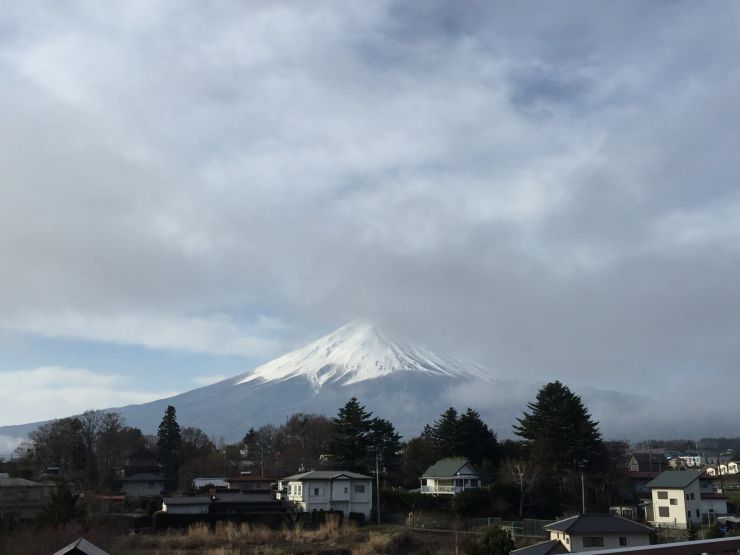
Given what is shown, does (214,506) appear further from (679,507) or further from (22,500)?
(679,507)

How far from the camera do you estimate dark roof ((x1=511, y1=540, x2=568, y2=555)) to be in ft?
77.4

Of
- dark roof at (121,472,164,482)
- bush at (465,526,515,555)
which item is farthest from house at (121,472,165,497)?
bush at (465,526,515,555)

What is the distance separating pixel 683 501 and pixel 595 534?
12.0 metres

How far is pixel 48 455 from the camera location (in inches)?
2227

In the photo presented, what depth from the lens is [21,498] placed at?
3609 cm

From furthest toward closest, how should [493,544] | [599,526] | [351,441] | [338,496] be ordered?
1. [351,441]
2. [338,496]
3. [493,544]
4. [599,526]

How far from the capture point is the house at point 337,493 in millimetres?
39750

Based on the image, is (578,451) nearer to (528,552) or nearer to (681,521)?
(681,521)

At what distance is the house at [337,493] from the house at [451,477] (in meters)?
4.06

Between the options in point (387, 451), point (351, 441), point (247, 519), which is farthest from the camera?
point (387, 451)

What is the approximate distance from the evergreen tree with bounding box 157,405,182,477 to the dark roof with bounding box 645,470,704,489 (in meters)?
39.6

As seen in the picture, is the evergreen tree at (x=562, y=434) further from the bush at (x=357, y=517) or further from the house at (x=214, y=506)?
the house at (x=214, y=506)

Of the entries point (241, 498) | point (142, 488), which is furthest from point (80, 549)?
point (142, 488)

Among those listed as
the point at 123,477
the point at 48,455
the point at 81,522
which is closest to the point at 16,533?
the point at 81,522
